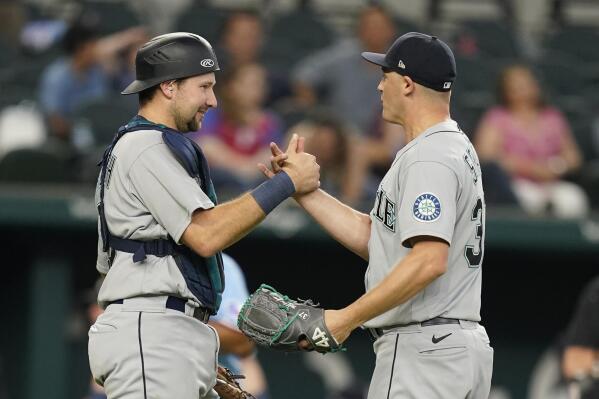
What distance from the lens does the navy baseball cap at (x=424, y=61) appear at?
15.6 ft

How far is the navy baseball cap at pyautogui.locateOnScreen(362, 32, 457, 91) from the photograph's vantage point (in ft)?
15.6

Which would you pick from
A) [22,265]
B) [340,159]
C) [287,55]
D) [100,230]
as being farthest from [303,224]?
[100,230]

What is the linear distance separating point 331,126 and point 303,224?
75 cm

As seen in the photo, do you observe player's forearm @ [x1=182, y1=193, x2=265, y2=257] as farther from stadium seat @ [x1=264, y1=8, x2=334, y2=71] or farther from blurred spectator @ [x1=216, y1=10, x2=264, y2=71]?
stadium seat @ [x1=264, y1=8, x2=334, y2=71]

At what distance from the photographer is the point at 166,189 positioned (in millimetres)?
4535

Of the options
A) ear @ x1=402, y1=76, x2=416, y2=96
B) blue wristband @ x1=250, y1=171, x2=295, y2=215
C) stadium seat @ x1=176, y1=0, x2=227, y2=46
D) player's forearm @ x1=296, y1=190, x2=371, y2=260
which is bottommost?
stadium seat @ x1=176, y1=0, x2=227, y2=46

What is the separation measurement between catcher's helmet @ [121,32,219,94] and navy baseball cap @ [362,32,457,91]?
2.14 feet

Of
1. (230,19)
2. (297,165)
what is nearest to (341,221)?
(297,165)

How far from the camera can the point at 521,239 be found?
8352 millimetres

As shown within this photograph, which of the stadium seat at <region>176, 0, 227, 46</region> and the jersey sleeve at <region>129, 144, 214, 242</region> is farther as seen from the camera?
the stadium seat at <region>176, 0, 227, 46</region>

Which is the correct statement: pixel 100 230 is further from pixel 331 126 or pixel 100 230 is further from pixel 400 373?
pixel 331 126

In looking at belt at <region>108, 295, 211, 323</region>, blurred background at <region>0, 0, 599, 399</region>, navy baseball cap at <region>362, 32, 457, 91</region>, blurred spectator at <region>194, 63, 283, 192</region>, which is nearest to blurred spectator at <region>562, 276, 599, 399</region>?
blurred background at <region>0, 0, 599, 399</region>

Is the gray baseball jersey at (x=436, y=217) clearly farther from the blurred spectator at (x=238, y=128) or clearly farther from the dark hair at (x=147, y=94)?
the blurred spectator at (x=238, y=128)

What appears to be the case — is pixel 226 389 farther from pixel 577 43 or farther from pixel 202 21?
pixel 577 43
